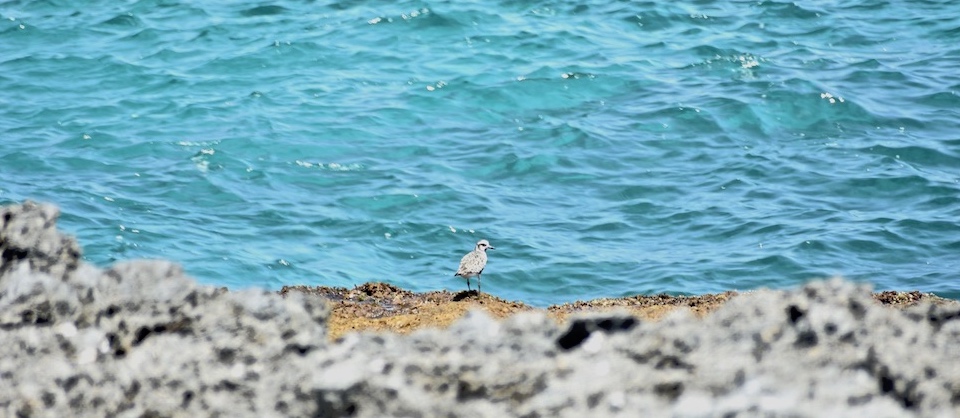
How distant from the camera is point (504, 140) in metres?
16.2

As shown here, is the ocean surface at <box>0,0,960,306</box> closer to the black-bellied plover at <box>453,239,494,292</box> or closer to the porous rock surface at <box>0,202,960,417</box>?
the black-bellied plover at <box>453,239,494,292</box>

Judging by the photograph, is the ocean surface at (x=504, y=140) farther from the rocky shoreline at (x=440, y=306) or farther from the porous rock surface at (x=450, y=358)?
the porous rock surface at (x=450, y=358)

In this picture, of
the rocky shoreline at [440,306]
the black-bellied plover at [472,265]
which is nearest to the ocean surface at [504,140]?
the black-bellied plover at [472,265]

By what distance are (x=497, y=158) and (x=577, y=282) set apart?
3.41 meters

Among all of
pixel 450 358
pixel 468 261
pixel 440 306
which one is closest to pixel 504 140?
pixel 468 261

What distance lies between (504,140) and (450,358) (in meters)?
12.7

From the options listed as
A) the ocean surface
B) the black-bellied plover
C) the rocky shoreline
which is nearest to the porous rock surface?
the rocky shoreline

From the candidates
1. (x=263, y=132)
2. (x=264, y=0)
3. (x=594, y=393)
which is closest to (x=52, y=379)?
(x=594, y=393)

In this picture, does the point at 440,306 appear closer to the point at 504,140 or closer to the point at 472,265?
the point at 472,265

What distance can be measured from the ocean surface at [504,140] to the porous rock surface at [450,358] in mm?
7854

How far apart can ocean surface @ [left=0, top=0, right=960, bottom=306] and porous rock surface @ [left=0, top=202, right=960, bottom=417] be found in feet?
25.8

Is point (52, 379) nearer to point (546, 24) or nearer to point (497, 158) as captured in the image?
point (497, 158)

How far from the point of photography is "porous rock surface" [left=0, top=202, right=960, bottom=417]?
3396mm

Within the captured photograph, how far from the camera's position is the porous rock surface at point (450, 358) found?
340 centimetres
